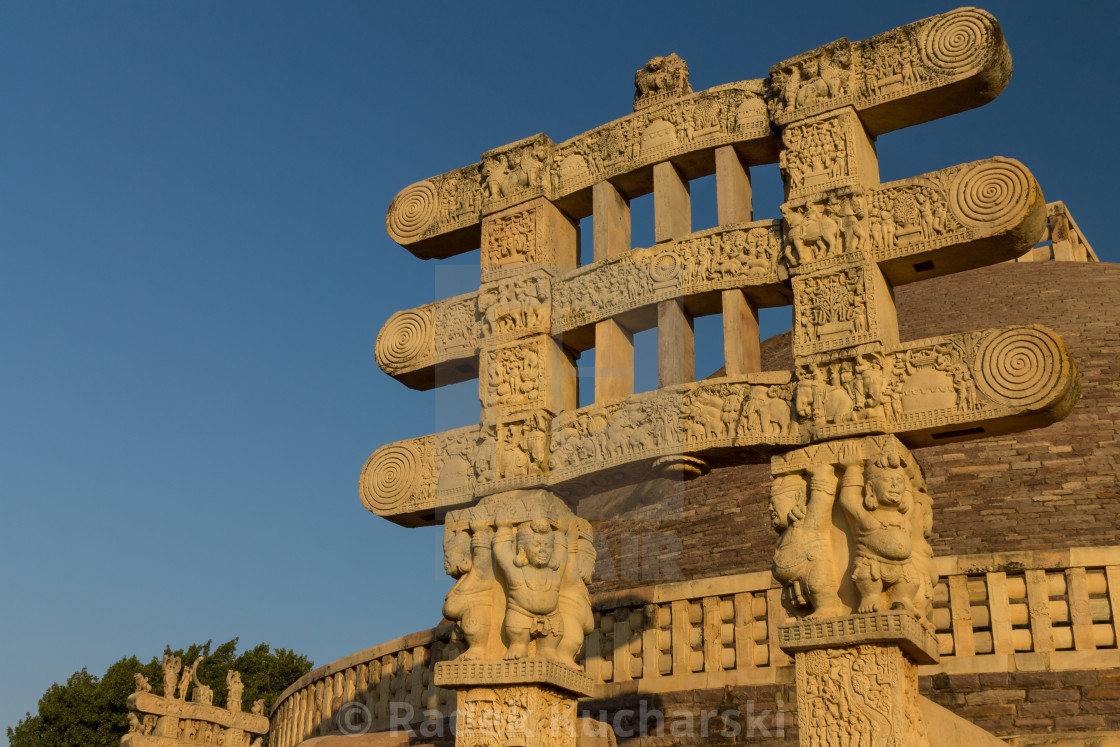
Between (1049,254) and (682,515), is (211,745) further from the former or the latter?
(1049,254)

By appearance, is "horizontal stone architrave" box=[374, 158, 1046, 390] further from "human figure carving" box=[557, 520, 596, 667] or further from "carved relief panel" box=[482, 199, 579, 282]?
"human figure carving" box=[557, 520, 596, 667]

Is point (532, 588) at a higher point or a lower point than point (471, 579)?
lower

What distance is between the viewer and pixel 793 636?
24.7 ft

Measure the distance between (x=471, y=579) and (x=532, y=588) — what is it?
564mm

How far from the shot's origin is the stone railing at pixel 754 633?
10.2 meters

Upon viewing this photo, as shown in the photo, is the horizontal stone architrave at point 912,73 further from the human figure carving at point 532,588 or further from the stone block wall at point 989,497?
the stone block wall at point 989,497

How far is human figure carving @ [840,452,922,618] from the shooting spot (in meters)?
7.41

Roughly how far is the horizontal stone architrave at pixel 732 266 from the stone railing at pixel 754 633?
126 inches

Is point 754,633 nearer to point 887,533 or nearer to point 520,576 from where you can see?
point 520,576

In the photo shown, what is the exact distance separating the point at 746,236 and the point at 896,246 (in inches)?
46.3

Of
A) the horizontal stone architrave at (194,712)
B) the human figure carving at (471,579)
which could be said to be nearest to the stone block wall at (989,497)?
the horizontal stone architrave at (194,712)

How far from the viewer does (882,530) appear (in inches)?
295

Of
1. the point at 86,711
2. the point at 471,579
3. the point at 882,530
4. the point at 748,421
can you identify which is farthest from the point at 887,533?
the point at 86,711

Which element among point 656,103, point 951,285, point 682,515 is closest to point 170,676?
point 682,515
